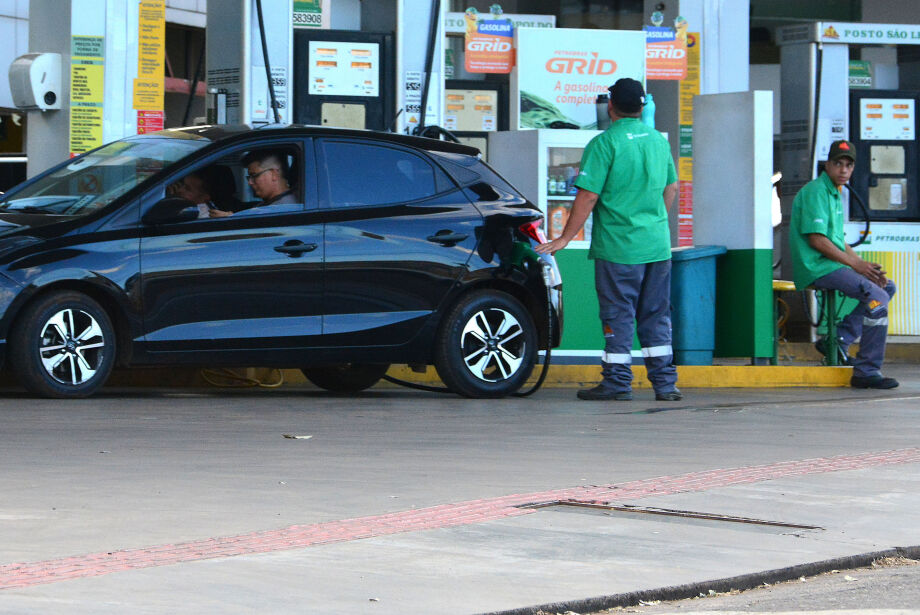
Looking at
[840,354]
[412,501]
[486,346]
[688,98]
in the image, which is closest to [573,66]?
[688,98]

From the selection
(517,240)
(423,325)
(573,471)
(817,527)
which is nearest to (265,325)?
(423,325)

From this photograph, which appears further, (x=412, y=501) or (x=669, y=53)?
(x=669, y=53)

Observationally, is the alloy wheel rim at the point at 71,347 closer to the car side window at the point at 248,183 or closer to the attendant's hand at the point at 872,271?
the car side window at the point at 248,183

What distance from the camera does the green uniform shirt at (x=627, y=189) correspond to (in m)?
11.1

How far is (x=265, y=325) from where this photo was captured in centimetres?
1052

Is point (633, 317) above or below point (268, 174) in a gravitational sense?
below

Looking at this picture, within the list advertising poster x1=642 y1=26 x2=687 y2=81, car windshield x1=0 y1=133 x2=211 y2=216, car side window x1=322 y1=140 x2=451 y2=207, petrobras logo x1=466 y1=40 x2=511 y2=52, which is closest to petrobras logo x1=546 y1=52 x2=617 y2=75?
advertising poster x1=642 y1=26 x2=687 y2=81

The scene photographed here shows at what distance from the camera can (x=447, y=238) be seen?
10.9 meters

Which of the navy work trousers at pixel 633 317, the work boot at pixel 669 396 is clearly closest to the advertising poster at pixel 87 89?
the navy work trousers at pixel 633 317

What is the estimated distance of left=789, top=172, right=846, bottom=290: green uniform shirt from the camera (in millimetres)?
12977

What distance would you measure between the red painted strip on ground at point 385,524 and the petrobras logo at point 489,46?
32.9 feet

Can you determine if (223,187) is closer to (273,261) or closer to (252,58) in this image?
(273,261)

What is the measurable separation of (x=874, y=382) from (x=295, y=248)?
187 inches

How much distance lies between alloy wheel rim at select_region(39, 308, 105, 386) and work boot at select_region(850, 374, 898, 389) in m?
5.73
